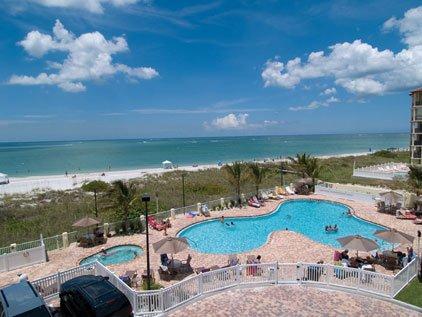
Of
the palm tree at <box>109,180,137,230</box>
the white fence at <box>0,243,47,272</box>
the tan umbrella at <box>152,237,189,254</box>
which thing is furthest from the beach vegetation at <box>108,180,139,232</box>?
the tan umbrella at <box>152,237,189,254</box>

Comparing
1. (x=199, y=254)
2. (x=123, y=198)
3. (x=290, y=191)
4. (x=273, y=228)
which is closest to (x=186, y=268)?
(x=199, y=254)

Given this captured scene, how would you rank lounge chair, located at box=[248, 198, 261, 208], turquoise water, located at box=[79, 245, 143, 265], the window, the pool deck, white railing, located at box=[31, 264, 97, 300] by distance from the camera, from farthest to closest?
lounge chair, located at box=[248, 198, 261, 208]
turquoise water, located at box=[79, 245, 143, 265]
the pool deck
white railing, located at box=[31, 264, 97, 300]
the window

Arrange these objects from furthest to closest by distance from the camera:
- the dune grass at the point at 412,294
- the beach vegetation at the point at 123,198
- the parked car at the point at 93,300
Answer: the beach vegetation at the point at 123,198 → the dune grass at the point at 412,294 → the parked car at the point at 93,300

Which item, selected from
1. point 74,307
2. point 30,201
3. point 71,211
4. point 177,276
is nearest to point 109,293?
point 74,307

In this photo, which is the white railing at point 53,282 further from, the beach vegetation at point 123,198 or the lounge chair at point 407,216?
the lounge chair at point 407,216

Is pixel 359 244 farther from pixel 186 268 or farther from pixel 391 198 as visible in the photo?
pixel 391 198

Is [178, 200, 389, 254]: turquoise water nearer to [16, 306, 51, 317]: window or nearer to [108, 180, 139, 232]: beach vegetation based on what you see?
[108, 180, 139, 232]: beach vegetation

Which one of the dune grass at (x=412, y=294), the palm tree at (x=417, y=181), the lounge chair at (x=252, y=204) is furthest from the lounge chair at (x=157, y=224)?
the palm tree at (x=417, y=181)
